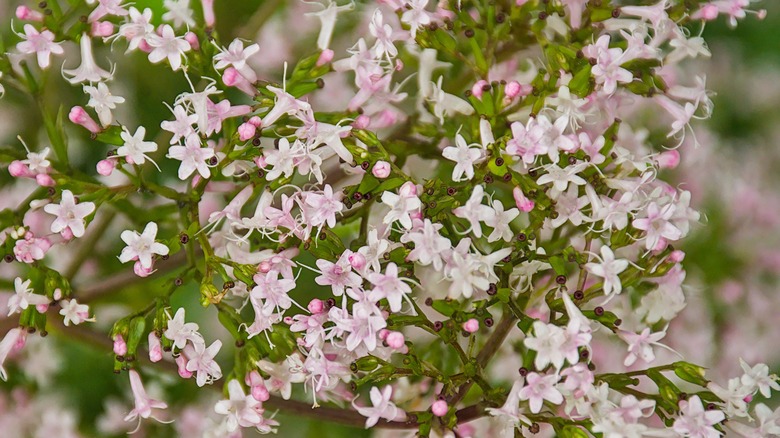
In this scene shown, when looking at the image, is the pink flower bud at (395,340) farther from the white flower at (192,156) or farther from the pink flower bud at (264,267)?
the white flower at (192,156)

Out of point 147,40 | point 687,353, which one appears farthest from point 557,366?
point 687,353

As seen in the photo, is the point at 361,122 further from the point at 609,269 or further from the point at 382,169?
the point at 609,269

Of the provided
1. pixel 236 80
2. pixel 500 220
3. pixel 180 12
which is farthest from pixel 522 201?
pixel 180 12

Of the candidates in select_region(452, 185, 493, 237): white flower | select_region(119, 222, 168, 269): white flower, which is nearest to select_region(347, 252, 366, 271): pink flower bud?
select_region(452, 185, 493, 237): white flower

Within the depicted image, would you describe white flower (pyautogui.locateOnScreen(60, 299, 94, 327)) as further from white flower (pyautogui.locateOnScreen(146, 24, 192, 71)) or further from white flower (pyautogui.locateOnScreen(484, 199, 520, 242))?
white flower (pyautogui.locateOnScreen(484, 199, 520, 242))

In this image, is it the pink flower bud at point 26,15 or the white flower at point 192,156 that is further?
the pink flower bud at point 26,15

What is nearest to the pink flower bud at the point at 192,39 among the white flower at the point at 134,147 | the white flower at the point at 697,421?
the white flower at the point at 134,147

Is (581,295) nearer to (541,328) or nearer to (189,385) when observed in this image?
(541,328)

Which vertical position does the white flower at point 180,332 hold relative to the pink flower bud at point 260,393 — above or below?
above
